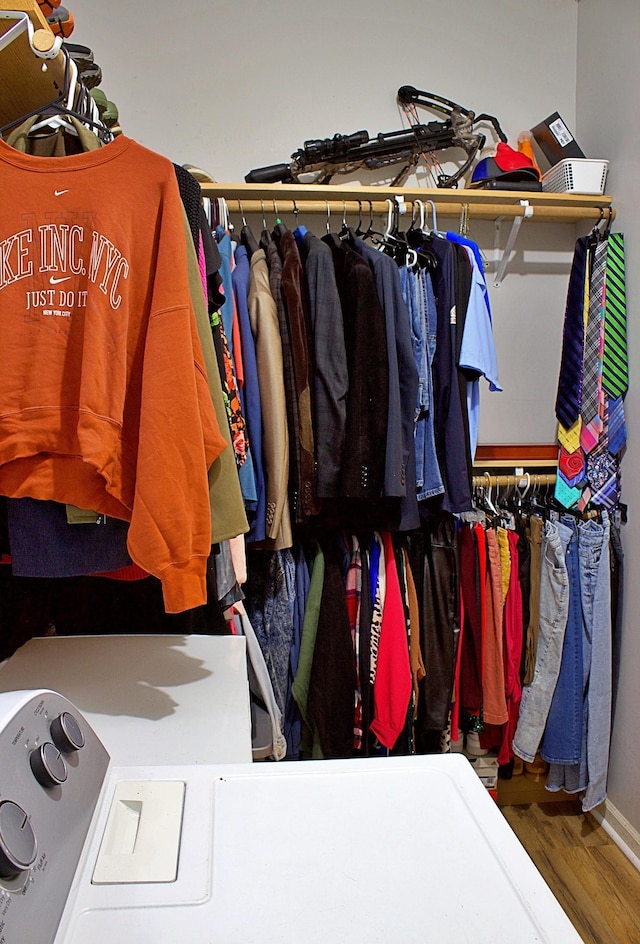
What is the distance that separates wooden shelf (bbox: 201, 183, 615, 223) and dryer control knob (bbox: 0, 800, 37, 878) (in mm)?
1644

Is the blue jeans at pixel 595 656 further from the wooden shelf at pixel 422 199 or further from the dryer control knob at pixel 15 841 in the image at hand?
the dryer control knob at pixel 15 841

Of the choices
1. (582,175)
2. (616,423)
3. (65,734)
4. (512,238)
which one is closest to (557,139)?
(582,175)

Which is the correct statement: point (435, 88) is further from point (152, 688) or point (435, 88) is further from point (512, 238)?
point (152, 688)

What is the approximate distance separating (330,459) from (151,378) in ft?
2.45

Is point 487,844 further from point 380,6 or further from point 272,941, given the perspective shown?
point 380,6

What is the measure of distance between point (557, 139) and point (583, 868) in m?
2.30

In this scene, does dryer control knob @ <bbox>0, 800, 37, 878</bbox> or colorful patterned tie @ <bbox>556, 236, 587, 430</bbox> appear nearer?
dryer control knob @ <bbox>0, 800, 37, 878</bbox>

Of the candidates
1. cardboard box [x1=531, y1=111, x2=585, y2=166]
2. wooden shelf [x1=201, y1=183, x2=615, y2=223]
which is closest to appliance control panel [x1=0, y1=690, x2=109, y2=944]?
wooden shelf [x1=201, y1=183, x2=615, y2=223]

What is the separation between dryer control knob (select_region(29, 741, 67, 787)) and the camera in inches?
20.4

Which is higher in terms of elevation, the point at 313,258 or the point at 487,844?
the point at 313,258

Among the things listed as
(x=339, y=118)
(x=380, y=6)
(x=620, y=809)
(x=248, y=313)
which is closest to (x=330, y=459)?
(x=248, y=313)

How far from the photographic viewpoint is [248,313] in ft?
5.16

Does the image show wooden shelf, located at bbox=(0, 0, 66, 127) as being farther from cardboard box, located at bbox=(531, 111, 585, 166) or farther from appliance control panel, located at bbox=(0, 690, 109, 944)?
cardboard box, located at bbox=(531, 111, 585, 166)

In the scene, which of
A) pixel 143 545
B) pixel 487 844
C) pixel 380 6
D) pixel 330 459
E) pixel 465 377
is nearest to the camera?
pixel 487 844
